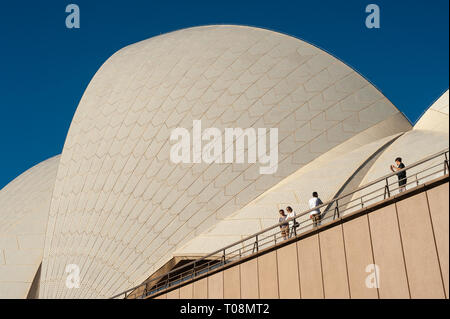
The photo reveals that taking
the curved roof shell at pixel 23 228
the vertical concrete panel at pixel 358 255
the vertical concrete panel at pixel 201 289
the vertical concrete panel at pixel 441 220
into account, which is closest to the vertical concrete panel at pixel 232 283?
the vertical concrete panel at pixel 201 289

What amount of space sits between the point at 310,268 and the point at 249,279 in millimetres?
1387

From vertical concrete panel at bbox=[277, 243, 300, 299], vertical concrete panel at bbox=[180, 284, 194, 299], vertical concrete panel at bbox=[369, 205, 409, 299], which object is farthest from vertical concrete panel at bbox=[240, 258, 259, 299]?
vertical concrete panel at bbox=[369, 205, 409, 299]

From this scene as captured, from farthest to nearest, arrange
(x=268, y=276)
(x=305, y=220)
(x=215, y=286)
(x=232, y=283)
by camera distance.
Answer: (x=305, y=220) → (x=215, y=286) → (x=232, y=283) → (x=268, y=276)

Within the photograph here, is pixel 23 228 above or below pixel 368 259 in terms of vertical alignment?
above

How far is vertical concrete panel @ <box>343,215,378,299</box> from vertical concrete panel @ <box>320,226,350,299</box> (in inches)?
4.2

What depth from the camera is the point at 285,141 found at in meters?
14.8

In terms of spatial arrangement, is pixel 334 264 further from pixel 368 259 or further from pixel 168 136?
pixel 168 136

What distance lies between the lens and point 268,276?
8984mm

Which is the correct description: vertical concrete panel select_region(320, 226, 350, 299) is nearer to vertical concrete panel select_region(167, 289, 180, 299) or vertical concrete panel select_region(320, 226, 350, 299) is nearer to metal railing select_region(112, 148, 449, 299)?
metal railing select_region(112, 148, 449, 299)

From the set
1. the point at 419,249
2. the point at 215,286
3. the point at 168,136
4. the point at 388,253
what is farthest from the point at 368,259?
the point at 168,136

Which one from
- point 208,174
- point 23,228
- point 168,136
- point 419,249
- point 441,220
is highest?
point 168,136

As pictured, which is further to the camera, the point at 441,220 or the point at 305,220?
the point at 305,220
